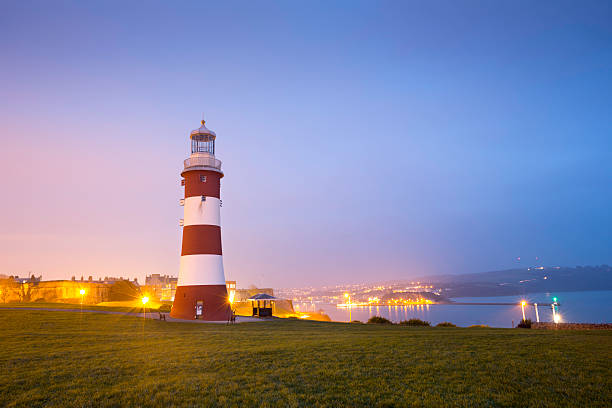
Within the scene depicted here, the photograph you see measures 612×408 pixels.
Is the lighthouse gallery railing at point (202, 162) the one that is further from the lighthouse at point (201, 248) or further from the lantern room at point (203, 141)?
the lantern room at point (203, 141)

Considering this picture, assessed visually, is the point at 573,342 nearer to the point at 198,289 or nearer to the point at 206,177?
the point at 198,289

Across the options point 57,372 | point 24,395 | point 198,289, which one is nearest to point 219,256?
point 198,289

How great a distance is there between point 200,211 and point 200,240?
7.28 ft

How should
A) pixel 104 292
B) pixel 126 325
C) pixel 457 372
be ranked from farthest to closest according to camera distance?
pixel 104 292
pixel 126 325
pixel 457 372

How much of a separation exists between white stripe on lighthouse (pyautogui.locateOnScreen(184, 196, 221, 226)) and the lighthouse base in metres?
4.85

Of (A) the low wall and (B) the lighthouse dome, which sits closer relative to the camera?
(A) the low wall

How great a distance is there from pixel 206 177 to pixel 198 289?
8.53 m

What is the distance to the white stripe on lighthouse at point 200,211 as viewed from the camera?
89.4 ft

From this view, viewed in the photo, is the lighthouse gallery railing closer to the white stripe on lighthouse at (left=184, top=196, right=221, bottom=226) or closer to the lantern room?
the lantern room

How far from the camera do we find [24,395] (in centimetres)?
705

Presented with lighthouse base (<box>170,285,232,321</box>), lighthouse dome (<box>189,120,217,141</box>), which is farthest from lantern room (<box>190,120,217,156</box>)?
lighthouse base (<box>170,285,232,321</box>)

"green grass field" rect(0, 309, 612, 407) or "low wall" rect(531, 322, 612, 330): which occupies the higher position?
"green grass field" rect(0, 309, 612, 407)

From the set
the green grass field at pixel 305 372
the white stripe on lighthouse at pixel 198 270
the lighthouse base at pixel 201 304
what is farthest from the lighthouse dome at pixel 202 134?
the green grass field at pixel 305 372

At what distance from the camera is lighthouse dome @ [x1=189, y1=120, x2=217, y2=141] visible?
28.9 m
